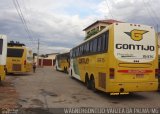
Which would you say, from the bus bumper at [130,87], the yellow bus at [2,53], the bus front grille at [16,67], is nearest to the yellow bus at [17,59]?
the bus front grille at [16,67]

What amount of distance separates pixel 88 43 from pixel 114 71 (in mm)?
5701

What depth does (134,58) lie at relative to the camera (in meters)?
13.4

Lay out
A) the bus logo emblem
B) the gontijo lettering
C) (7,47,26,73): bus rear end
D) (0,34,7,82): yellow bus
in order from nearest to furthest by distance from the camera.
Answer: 1. the gontijo lettering
2. the bus logo emblem
3. (0,34,7,82): yellow bus
4. (7,47,26,73): bus rear end

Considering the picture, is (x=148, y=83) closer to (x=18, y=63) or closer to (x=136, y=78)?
(x=136, y=78)

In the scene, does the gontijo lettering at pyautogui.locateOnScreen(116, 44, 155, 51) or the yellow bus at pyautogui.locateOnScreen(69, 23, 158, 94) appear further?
the gontijo lettering at pyautogui.locateOnScreen(116, 44, 155, 51)

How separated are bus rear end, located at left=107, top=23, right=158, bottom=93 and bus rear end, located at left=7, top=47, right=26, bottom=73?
17806 mm

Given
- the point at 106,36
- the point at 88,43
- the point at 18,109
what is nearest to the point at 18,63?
the point at 88,43

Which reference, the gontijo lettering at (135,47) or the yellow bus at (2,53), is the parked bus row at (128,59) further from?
the yellow bus at (2,53)

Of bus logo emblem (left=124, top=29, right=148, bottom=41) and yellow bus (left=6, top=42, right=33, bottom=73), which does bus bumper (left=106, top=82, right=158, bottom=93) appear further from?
yellow bus (left=6, top=42, right=33, bottom=73)

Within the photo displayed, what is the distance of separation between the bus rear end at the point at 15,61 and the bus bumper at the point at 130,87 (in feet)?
58.3

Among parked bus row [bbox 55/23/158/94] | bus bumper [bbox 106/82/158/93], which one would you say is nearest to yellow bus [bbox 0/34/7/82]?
parked bus row [bbox 55/23/158/94]

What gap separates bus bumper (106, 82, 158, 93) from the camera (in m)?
13.0

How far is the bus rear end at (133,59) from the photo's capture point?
42.9ft

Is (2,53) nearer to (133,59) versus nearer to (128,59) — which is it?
(128,59)
